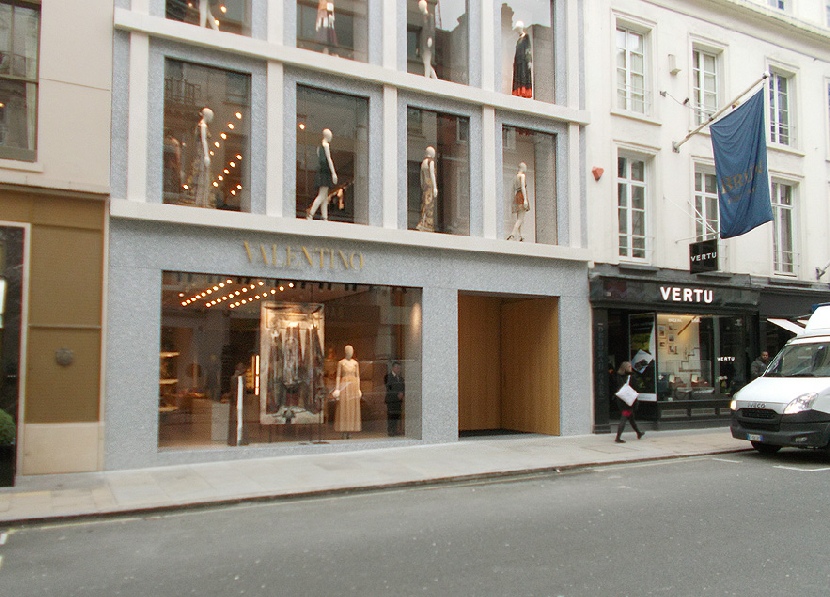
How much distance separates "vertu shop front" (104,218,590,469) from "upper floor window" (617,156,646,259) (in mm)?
2137

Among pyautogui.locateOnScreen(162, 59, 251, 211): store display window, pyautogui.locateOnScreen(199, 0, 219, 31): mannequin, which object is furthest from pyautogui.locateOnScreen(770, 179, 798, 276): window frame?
pyautogui.locateOnScreen(199, 0, 219, 31): mannequin

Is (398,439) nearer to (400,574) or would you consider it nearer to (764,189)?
(400,574)

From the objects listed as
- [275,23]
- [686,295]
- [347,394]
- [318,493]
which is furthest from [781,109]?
[318,493]

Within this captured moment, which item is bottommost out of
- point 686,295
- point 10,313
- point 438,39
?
point 10,313

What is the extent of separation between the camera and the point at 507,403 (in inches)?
706

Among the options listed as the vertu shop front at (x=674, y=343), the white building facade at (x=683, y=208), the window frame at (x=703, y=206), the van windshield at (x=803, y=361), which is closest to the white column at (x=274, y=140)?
the white building facade at (x=683, y=208)

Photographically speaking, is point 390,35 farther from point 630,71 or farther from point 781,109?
point 781,109

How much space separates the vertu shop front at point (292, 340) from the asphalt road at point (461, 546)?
3.69 m

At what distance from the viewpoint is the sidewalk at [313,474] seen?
9.29 metres

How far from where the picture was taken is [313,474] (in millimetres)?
11312

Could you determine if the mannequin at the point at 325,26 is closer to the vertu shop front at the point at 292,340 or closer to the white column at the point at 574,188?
the vertu shop front at the point at 292,340

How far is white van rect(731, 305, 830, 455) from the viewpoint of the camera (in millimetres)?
12102

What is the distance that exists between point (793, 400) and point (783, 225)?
10.4m

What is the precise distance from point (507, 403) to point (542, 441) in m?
2.53
